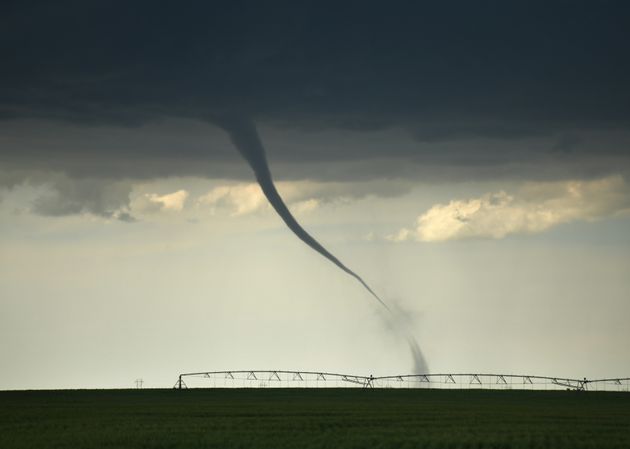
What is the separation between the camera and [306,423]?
101m

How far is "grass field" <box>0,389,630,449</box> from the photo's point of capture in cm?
8256

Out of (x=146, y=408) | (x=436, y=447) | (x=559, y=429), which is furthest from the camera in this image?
(x=146, y=408)

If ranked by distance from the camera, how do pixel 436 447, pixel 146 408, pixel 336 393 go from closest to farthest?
pixel 436 447, pixel 146 408, pixel 336 393

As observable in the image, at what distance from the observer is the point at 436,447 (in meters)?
80.2

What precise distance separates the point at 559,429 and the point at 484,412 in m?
25.4

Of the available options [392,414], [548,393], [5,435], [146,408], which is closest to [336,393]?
[548,393]

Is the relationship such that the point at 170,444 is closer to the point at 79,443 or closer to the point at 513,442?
the point at 79,443

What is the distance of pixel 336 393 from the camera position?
182 meters

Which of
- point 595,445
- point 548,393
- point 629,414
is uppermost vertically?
point 548,393

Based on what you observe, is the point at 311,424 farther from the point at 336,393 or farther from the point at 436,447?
the point at 336,393

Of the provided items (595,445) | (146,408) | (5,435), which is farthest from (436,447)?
(146,408)

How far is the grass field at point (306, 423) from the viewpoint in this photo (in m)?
82.6

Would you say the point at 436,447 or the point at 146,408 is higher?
the point at 146,408

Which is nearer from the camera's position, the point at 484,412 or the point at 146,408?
the point at 484,412
